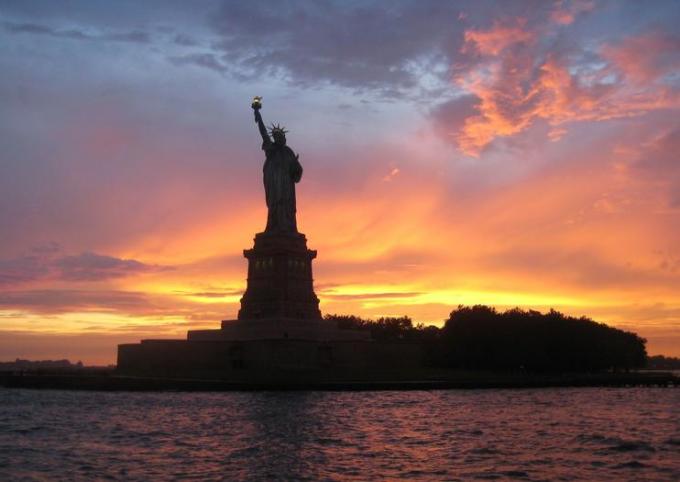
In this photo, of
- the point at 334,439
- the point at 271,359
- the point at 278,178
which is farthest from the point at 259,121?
the point at 334,439

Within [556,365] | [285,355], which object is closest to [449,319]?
[556,365]

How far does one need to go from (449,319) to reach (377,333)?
56.7 feet

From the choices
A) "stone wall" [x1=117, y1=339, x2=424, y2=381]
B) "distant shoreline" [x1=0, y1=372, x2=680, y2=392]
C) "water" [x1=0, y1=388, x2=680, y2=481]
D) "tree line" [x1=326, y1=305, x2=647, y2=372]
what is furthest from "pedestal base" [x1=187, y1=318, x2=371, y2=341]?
"tree line" [x1=326, y1=305, x2=647, y2=372]

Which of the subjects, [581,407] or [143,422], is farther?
[581,407]

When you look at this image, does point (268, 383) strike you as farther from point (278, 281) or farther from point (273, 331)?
point (278, 281)

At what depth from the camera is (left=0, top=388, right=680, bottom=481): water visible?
25.6 metres

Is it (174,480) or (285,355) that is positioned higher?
(285,355)

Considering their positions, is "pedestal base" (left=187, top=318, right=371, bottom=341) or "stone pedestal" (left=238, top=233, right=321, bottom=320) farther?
"stone pedestal" (left=238, top=233, right=321, bottom=320)

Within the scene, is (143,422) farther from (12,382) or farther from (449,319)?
(449,319)

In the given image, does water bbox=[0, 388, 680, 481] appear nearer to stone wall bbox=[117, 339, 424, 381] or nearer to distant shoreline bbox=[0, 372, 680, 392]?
distant shoreline bbox=[0, 372, 680, 392]

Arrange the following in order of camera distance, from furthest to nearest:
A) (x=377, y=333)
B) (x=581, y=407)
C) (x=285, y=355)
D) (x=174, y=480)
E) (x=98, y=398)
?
(x=377, y=333), (x=285, y=355), (x=98, y=398), (x=581, y=407), (x=174, y=480)

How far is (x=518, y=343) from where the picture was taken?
9200 cm

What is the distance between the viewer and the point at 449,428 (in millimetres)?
37500

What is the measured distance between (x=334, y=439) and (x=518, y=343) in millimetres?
62425
